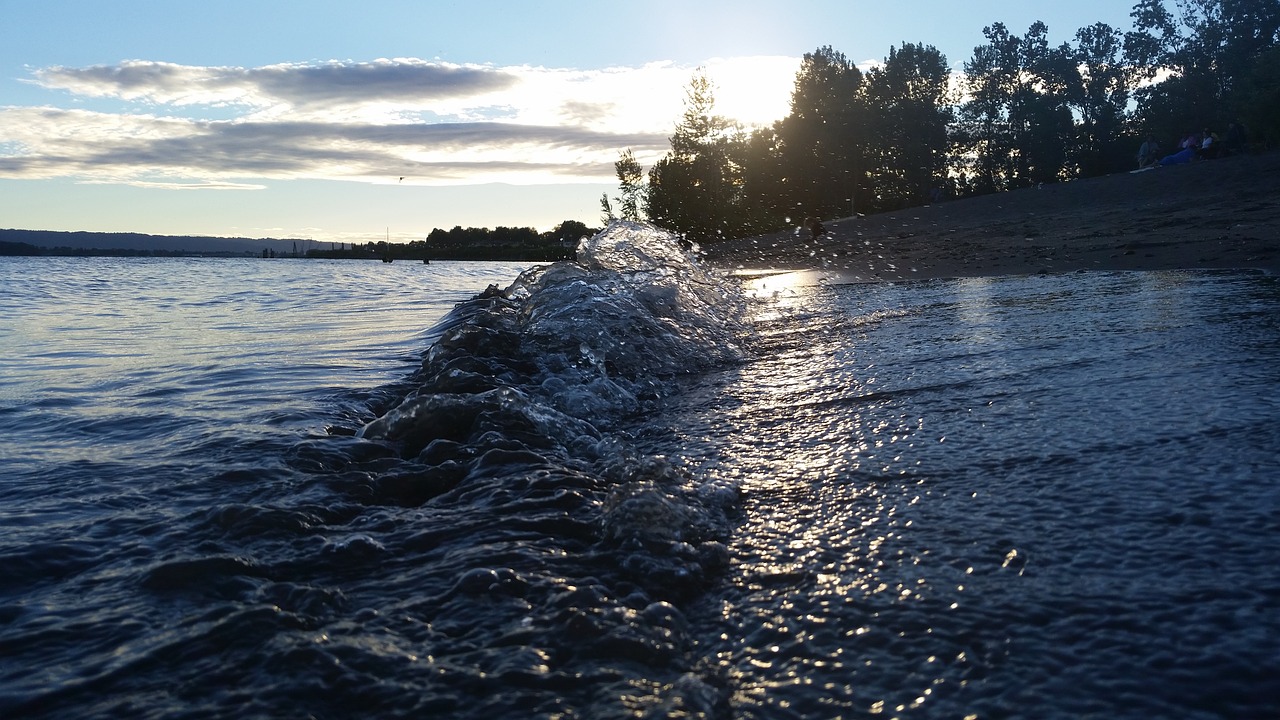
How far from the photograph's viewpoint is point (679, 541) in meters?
2.80

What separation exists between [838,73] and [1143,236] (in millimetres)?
48931

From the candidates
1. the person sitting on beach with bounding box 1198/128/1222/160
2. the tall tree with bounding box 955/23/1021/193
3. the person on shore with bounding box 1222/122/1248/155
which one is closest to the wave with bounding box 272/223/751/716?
the person sitting on beach with bounding box 1198/128/1222/160

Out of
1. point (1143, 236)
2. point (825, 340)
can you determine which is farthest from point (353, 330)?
point (1143, 236)

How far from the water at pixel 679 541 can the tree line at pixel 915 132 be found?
165ft

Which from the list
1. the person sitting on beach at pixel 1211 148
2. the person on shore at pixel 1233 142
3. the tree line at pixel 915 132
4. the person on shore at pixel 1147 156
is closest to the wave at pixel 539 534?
the person sitting on beach at pixel 1211 148

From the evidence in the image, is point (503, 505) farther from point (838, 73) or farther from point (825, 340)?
point (838, 73)

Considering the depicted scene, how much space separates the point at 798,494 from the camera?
3.26m

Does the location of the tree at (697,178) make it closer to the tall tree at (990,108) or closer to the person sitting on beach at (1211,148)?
the tall tree at (990,108)

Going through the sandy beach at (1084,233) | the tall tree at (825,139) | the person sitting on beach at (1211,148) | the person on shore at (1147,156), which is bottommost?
the sandy beach at (1084,233)

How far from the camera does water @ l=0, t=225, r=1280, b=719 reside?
196 cm

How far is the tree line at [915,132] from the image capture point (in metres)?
56.2

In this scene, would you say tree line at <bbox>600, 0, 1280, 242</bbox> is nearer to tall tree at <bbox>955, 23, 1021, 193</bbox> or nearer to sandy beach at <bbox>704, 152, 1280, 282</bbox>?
tall tree at <bbox>955, 23, 1021, 193</bbox>

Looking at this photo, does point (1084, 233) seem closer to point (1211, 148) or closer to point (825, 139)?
point (1211, 148)

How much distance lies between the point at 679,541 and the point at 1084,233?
1734 centimetres
